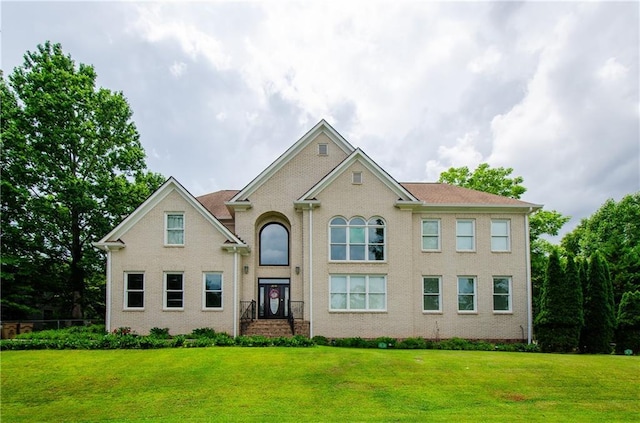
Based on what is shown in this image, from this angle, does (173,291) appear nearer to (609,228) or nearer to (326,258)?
(326,258)

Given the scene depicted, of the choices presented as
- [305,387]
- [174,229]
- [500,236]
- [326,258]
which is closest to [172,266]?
[174,229]

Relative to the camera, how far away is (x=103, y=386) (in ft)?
43.2

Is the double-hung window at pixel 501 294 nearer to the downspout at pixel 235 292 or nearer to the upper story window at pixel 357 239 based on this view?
the upper story window at pixel 357 239

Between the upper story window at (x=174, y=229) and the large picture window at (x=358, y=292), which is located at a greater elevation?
the upper story window at (x=174, y=229)

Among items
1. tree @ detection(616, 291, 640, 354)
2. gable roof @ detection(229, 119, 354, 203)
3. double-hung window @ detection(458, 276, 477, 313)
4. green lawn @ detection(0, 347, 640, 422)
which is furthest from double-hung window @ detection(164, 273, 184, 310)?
tree @ detection(616, 291, 640, 354)

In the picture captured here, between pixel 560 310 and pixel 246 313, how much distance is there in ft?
44.1

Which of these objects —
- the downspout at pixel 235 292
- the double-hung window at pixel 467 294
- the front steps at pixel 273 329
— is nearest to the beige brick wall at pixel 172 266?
the downspout at pixel 235 292

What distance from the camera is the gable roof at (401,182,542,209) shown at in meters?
23.9

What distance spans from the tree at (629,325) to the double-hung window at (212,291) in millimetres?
16972

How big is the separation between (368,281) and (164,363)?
34.7 ft

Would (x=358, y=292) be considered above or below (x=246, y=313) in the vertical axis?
above

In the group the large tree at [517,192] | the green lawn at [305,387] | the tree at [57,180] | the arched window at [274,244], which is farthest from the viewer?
the large tree at [517,192]

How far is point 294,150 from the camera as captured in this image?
24781mm

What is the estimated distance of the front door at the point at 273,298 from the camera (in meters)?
24.3
